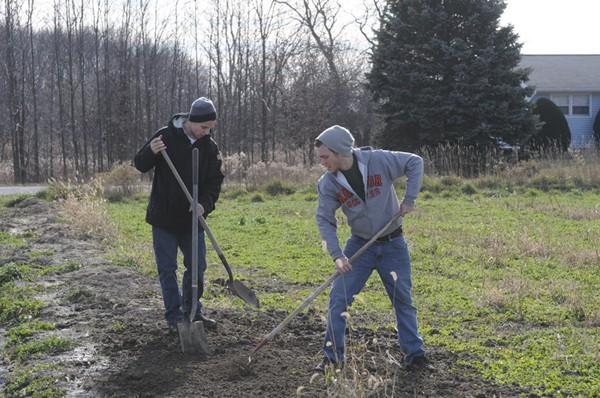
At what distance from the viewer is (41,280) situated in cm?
841

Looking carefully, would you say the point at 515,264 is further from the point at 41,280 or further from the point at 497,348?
the point at 41,280

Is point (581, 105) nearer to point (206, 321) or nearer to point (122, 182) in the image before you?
point (122, 182)

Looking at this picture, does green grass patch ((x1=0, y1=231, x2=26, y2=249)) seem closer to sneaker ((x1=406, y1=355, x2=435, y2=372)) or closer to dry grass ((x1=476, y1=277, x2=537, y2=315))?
dry grass ((x1=476, y1=277, x2=537, y2=315))

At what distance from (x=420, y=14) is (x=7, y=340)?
2221 centimetres

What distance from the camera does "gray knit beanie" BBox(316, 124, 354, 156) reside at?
15.5ft

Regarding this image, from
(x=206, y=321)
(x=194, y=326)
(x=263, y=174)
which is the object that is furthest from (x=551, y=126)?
(x=194, y=326)

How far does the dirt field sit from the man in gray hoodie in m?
0.26

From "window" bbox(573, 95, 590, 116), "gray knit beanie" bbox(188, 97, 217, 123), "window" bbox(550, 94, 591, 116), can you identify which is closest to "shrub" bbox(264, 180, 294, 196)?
"gray knit beanie" bbox(188, 97, 217, 123)

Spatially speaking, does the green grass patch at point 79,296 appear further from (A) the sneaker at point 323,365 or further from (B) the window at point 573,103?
(B) the window at point 573,103

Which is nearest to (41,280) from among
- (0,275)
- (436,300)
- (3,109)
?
(0,275)

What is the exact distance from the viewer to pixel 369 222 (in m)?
4.95

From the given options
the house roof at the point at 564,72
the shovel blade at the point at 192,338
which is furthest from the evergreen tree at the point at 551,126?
the shovel blade at the point at 192,338

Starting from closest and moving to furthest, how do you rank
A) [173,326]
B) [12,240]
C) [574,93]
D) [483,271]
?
[173,326] → [483,271] → [12,240] → [574,93]

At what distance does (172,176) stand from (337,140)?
1.65 metres
